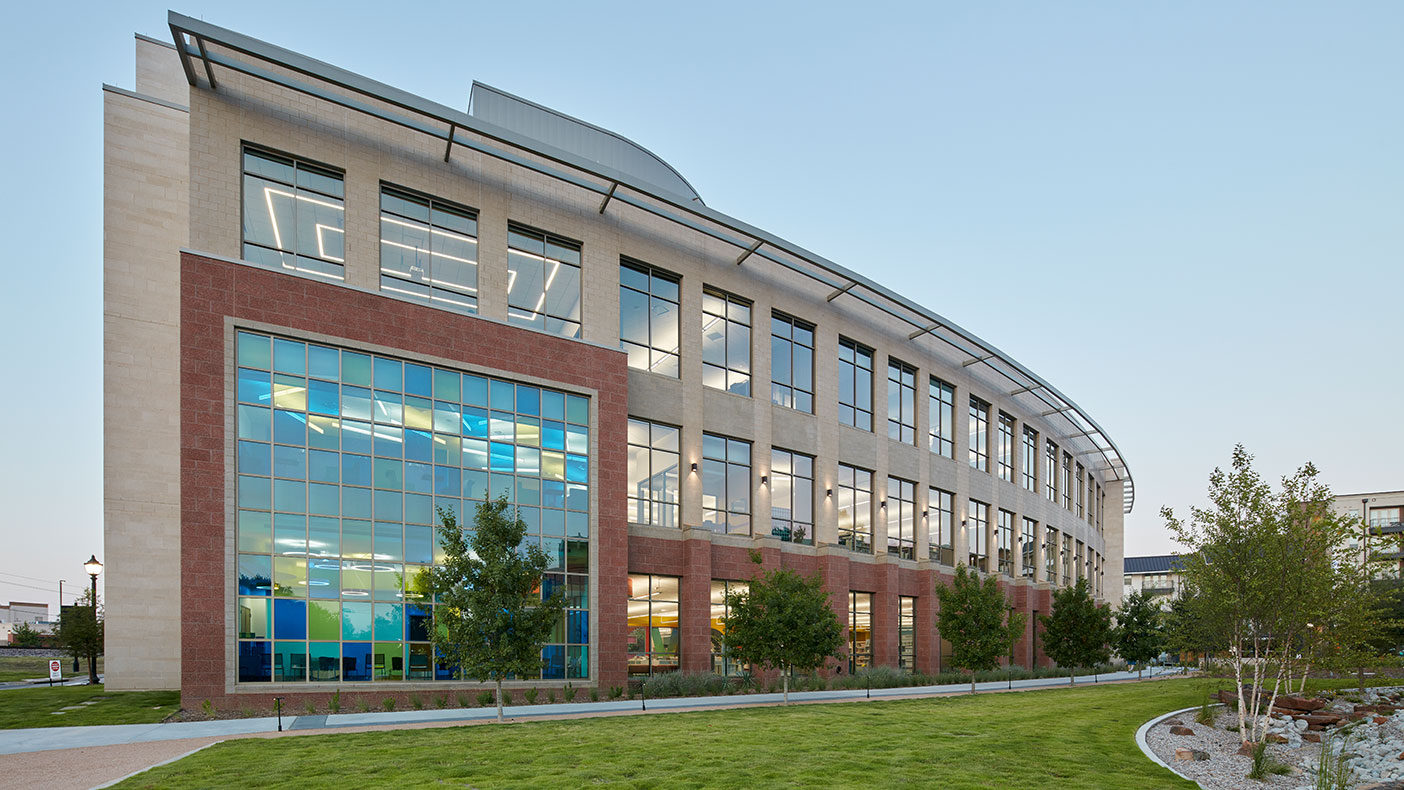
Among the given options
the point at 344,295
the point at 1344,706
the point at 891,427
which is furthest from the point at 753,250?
the point at 1344,706

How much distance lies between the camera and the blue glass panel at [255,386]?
2230cm

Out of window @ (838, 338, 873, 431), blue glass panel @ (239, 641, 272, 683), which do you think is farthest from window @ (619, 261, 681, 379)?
blue glass panel @ (239, 641, 272, 683)

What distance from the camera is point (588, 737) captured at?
1666cm

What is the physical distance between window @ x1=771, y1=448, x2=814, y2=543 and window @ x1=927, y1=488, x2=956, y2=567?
9787 mm

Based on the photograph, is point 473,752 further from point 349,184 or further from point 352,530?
point 349,184

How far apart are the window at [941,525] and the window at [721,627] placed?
14878 mm

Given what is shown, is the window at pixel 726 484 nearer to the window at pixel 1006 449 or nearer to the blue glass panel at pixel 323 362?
the blue glass panel at pixel 323 362

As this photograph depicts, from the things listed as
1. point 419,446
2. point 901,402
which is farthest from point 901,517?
point 419,446

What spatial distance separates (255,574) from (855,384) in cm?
2708

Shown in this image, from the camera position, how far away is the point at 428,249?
27062 millimetres

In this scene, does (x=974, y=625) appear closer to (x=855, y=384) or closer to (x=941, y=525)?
A: (x=855, y=384)

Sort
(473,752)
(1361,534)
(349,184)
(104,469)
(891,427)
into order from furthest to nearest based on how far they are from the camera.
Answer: (891,427), (104,469), (349,184), (1361,534), (473,752)

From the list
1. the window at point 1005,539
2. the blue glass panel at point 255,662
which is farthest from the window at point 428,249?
the window at point 1005,539

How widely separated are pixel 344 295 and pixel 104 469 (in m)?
13.5
